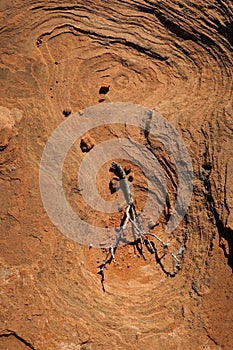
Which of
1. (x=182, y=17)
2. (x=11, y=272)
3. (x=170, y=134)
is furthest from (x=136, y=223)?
(x=182, y=17)

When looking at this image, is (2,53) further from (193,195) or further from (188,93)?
(193,195)

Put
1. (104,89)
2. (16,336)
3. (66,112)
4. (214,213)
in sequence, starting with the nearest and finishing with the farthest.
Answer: (16,336)
(214,213)
(66,112)
(104,89)

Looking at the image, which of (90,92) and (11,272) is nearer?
(11,272)

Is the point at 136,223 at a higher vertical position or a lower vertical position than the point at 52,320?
higher

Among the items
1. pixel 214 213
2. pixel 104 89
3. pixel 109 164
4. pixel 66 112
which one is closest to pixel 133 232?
pixel 109 164

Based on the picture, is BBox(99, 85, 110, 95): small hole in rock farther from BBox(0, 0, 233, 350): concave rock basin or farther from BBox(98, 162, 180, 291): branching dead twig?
BBox(98, 162, 180, 291): branching dead twig

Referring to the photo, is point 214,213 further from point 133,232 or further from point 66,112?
point 66,112

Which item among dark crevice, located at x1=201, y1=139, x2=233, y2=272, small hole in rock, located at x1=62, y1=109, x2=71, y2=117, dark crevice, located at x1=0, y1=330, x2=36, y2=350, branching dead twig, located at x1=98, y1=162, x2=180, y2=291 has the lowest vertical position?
dark crevice, located at x1=0, y1=330, x2=36, y2=350

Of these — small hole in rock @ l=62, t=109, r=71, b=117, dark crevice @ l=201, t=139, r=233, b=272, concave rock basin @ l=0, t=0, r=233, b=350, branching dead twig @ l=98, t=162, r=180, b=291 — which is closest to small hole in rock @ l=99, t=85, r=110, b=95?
concave rock basin @ l=0, t=0, r=233, b=350

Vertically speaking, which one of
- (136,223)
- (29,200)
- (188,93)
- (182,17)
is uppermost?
(182,17)
